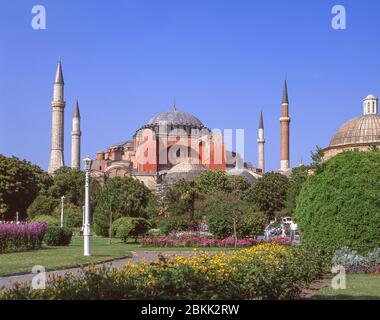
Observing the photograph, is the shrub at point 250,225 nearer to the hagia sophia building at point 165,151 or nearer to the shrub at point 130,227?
the shrub at point 130,227

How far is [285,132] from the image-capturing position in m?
73.4

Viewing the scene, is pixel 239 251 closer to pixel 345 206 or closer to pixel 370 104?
pixel 345 206

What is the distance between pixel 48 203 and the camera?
46.5 m

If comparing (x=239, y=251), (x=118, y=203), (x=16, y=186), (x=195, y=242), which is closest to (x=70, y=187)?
(x=16, y=186)

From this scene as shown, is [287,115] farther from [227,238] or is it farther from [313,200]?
[313,200]

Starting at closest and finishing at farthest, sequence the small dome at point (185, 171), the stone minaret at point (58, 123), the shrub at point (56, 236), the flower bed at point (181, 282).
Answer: the flower bed at point (181, 282) → the shrub at point (56, 236) → the small dome at point (185, 171) → the stone minaret at point (58, 123)

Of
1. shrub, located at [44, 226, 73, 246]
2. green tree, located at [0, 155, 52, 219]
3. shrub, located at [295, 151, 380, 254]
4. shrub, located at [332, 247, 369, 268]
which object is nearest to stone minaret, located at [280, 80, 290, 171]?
green tree, located at [0, 155, 52, 219]

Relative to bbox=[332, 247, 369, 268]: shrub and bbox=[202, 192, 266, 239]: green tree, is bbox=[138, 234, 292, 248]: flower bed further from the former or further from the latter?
bbox=[332, 247, 369, 268]: shrub

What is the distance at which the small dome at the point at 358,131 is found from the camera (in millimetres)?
48062

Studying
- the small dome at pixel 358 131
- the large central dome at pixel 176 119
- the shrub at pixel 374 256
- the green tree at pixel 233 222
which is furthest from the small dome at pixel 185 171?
the shrub at pixel 374 256

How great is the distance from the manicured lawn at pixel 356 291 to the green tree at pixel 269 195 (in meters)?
36.6

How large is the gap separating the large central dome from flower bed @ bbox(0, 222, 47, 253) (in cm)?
7061
